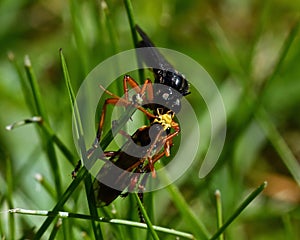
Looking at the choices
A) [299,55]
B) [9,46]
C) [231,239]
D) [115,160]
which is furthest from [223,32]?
[115,160]

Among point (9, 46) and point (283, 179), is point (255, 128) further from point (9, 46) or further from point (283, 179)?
point (9, 46)

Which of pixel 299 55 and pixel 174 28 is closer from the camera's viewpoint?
pixel 299 55

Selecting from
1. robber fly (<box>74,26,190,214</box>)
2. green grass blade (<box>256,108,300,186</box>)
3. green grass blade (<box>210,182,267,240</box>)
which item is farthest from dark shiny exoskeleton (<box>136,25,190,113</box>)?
green grass blade (<box>256,108,300,186</box>)

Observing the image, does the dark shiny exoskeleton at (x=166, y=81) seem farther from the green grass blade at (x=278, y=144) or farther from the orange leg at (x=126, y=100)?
the green grass blade at (x=278, y=144)

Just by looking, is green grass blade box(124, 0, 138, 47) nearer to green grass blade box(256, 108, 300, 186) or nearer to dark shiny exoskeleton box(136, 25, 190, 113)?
dark shiny exoskeleton box(136, 25, 190, 113)

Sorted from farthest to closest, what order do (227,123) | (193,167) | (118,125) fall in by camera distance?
(227,123) < (193,167) < (118,125)
